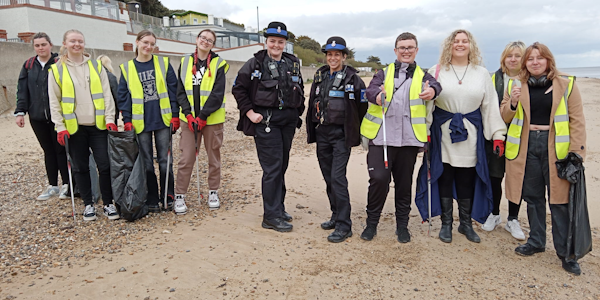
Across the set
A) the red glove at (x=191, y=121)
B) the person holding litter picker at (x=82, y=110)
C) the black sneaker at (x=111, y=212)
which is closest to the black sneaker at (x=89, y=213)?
the person holding litter picker at (x=82, y=110)

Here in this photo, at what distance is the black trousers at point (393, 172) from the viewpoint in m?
4.25

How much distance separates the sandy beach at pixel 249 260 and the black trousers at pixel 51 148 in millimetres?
428

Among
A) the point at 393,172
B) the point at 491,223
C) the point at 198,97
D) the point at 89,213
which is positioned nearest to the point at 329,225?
the point at 393,172

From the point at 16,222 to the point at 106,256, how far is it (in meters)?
1.70

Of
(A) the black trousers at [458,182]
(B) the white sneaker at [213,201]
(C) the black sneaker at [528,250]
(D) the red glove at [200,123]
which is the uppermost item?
(D) the red glove at [200,123]

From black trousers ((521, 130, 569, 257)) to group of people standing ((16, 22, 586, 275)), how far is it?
0.01 metres

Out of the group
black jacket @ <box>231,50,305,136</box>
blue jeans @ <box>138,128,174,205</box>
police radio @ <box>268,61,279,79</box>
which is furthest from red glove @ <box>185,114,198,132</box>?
police radio @ <box>268,61,279,79</box>

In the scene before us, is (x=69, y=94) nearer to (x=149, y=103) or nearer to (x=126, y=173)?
(x=149, y=103)

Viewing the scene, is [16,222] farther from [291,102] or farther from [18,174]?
[291,102]

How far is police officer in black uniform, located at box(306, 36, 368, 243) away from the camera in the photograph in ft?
14.1

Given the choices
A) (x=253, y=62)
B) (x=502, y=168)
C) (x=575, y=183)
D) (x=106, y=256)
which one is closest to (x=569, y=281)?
(x=575, y=183)

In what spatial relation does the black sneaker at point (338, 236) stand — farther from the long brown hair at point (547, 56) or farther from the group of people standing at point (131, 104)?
the long brown hair at point (547, 56)

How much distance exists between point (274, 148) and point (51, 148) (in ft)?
10.3

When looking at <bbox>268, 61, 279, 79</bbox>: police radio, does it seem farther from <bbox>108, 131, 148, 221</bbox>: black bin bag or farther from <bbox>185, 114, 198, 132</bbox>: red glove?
<bbox>108, 131, 148, 221</bbox>: black bin bag
